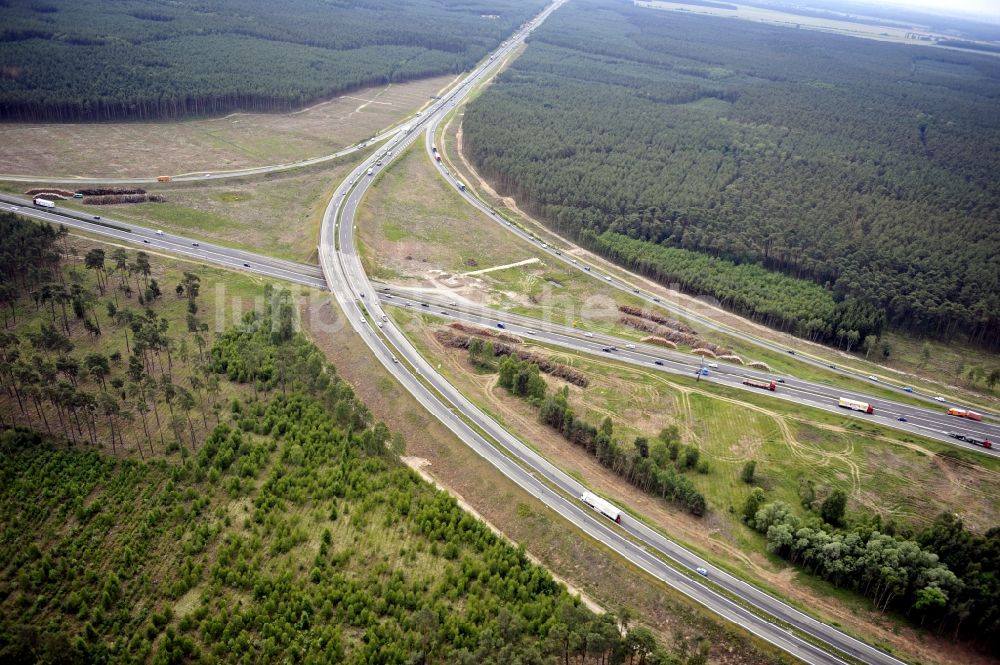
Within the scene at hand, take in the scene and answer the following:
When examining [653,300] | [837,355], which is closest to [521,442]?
[653,300]

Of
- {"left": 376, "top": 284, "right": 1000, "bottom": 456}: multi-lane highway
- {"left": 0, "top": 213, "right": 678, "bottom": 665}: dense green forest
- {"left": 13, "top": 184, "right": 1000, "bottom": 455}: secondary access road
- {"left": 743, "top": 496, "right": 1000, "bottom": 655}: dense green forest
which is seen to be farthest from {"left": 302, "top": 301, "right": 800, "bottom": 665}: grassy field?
{"left": 13, "top": 184, "right": 1000, "bottom": 455}: secondary access road

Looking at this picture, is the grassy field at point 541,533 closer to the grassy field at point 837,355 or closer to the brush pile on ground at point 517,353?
the brush pile on ground at point 517,353

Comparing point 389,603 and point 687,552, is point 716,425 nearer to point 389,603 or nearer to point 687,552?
point 687,552

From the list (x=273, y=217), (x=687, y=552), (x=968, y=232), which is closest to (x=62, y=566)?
(x=687, y=552)

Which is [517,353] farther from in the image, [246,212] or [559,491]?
[246,212]

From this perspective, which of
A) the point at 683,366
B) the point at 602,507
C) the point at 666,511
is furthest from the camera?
the point at 683,366

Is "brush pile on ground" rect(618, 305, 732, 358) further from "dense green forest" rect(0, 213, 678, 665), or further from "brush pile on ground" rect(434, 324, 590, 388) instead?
"dense green forest" rect(0, 213, 678, 665)
